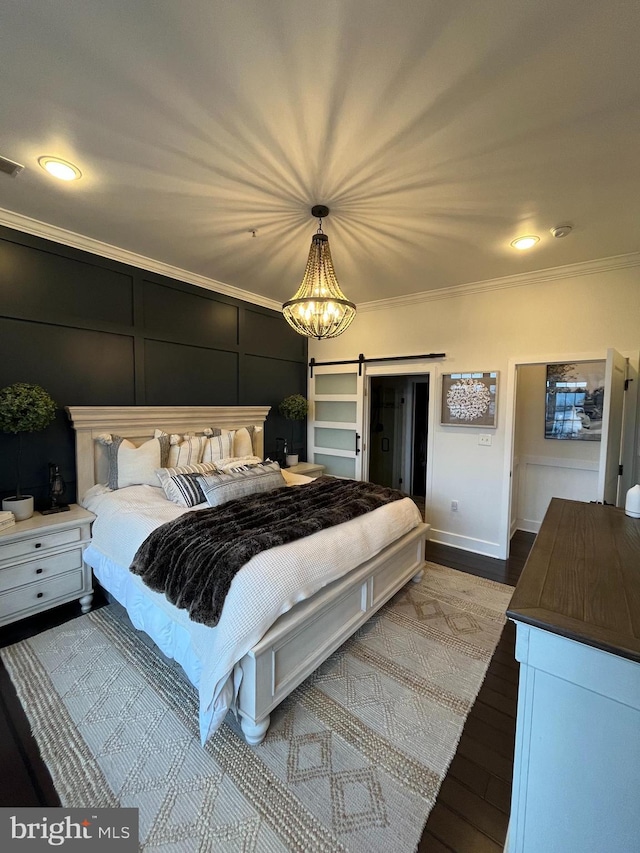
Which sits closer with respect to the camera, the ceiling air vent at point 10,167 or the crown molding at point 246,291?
the ceiling air vent at point 10,167

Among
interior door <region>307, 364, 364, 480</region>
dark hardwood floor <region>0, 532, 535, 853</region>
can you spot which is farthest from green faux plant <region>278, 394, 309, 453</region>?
dark hardwood floor <region>0, 532, 535, 853</region>

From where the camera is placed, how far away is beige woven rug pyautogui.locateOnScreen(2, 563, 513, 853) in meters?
1.30

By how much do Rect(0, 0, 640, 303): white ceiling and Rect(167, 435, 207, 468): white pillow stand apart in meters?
1.77

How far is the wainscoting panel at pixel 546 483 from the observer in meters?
3.95

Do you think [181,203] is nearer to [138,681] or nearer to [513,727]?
[138,681]

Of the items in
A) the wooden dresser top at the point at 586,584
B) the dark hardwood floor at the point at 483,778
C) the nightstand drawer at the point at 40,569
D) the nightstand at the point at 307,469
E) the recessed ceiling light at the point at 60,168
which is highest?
the recessed ceiling light at the point at 60,168

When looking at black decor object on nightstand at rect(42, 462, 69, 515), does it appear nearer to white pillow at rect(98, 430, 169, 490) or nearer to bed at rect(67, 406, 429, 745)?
bed at rect(67, 406, 429, 745)

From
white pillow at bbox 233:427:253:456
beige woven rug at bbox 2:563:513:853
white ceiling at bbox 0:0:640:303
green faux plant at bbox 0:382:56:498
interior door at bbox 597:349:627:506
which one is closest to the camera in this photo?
white ceiling at bbox 0:0:640:303

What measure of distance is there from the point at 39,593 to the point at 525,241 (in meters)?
4.40

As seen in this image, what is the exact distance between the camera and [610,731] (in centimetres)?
88

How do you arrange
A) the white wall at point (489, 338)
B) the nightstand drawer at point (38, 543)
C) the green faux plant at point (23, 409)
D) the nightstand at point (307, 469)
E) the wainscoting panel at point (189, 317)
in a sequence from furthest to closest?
the nightstand at point (307, 469)
the wainscoting panel at point (189, 317)
the white wall at point (489, 338)
the green faux plant at point (23, 409)
the nightstand drawer at point (38, 543)

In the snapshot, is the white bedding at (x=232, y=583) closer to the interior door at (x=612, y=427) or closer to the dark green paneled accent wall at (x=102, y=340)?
the dark green paneled accent wall at (x=102, y=340)

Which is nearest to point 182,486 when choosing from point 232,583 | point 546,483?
point 232,583

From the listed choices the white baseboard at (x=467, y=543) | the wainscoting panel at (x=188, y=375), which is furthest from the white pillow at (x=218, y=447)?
the white baseboard at (x=467, y=543)
